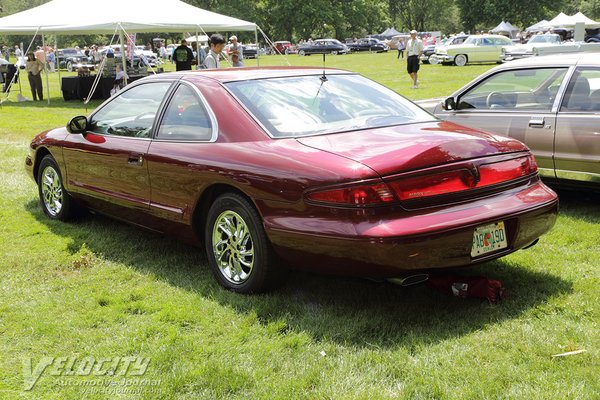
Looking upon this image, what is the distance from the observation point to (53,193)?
20.8 ft

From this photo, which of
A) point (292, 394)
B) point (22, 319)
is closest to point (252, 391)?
point (292, 394)

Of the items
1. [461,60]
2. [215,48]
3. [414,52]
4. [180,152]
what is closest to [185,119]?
[180,152]

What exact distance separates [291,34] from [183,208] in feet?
262

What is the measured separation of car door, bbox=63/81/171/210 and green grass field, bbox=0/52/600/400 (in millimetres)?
505

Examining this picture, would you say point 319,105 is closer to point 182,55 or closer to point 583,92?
point 583,92

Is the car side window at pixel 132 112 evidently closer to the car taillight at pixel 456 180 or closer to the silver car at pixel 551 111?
the car taillight at pixel 456 180

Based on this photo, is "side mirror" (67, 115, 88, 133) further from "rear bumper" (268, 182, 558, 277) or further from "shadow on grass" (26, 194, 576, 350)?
"rear bumper" (268, 182, 558, 277)

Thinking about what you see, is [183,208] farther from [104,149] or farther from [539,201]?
[539,201]

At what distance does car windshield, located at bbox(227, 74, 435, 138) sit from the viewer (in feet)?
14.0

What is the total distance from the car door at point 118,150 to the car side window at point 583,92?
3.59m

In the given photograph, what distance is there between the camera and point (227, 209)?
4230 millimetres

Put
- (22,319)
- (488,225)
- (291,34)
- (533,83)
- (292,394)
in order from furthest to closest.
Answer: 1. (291,34)
2. (533,83)
3. (22,319)
4. (488,225)
5. (292,394)

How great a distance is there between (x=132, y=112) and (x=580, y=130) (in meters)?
3.84

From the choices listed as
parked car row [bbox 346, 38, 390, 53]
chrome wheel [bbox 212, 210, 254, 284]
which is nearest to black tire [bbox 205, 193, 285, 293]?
chrome wheel [bbox 212, 210, 254, 284]
